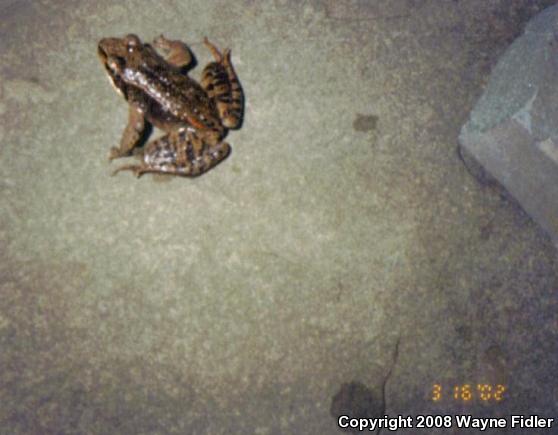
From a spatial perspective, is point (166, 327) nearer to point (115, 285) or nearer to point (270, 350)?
point (115, 285)

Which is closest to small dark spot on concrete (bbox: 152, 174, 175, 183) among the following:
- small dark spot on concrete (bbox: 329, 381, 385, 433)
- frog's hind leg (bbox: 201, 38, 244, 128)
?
frog's hind leg (bbox: 201, 38, 244, 128)

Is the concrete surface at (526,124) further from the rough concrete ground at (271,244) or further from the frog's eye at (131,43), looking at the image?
the frog's eye at (131,43)

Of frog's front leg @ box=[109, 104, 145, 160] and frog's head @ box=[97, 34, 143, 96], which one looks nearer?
frog's head @ box=[97, 34, 143, 96]

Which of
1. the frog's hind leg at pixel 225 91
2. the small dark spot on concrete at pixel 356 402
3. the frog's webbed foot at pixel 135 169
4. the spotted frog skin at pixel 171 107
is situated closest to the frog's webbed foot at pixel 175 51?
the spotted frog skin at pixel 171 107

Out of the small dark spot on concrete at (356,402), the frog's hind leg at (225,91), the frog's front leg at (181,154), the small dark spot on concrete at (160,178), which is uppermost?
the frog's hind leg at (225,91)

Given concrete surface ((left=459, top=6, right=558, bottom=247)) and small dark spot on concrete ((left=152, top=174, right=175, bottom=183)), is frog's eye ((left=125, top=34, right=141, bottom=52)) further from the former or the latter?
concrete surface ((left=459, top=6, right=558, bottom=247))
